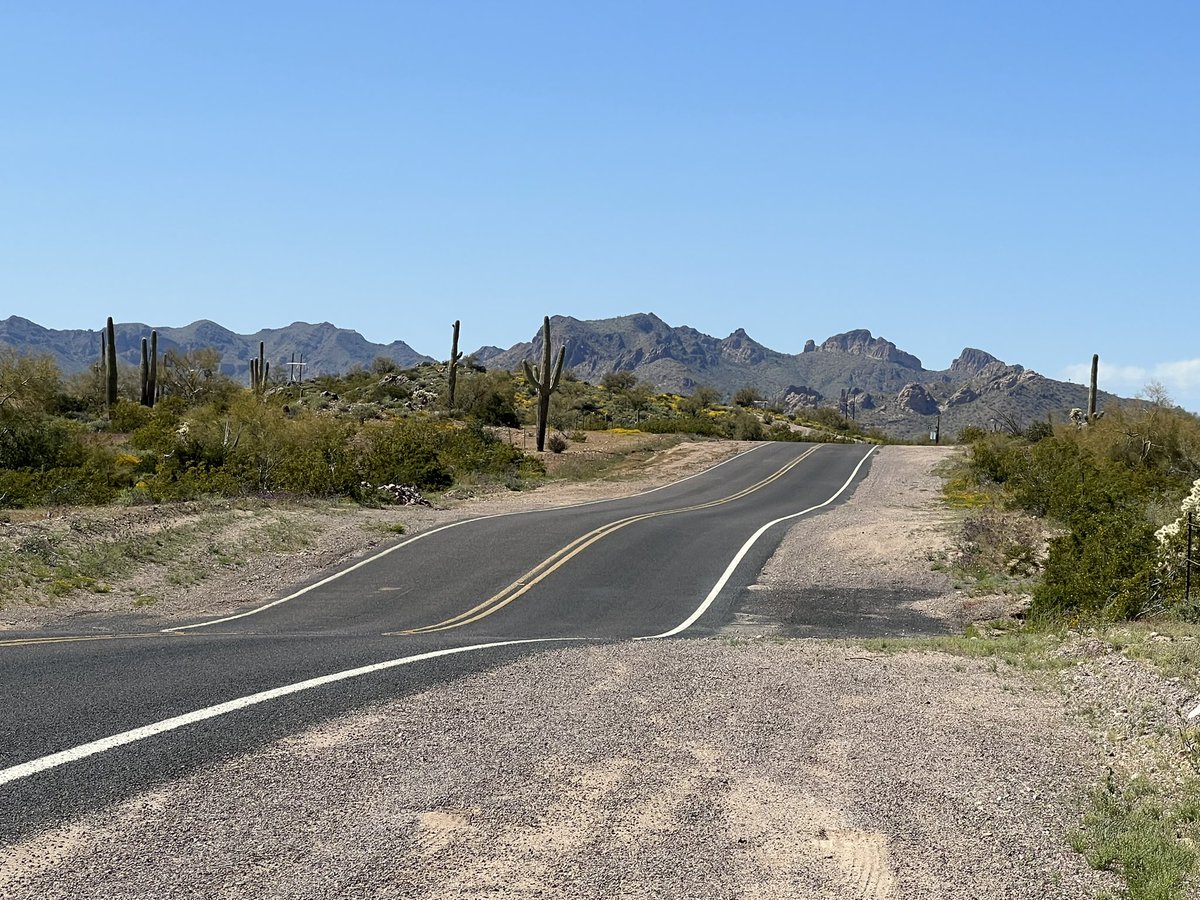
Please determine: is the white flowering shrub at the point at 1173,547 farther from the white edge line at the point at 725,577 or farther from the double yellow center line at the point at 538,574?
the double yellow center line at the point at 538,574

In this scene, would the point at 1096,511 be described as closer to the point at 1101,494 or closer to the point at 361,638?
the point at 1101,494

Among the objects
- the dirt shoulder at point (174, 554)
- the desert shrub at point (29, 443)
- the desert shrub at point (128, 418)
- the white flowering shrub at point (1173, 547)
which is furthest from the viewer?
the desert shrub at point (128, 418)

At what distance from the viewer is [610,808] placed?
6.46 metres

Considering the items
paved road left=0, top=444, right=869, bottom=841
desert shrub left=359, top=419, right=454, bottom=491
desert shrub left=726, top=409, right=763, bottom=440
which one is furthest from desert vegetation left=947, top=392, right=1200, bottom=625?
desert shrub left=726, top=409, right=763, bottom=440

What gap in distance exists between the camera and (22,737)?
22.9ft

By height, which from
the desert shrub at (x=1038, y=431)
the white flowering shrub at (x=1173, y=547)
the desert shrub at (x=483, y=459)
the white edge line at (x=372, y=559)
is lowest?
the white edge line at (x=372, y=559)

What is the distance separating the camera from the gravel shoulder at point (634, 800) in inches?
213

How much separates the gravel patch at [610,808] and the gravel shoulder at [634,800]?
2 cm

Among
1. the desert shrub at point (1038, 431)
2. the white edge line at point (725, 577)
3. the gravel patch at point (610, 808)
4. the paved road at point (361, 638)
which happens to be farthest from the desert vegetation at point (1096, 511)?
the gravel patch at point (610, 808)

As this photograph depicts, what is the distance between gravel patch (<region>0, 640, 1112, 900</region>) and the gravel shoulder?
19mm

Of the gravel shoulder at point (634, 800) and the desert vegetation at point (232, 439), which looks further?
the desert vegetation at point (232, 439)

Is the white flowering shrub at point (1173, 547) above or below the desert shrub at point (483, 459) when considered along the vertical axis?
above

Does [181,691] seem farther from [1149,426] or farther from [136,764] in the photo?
[1149,426]

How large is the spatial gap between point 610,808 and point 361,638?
720 centimetres
